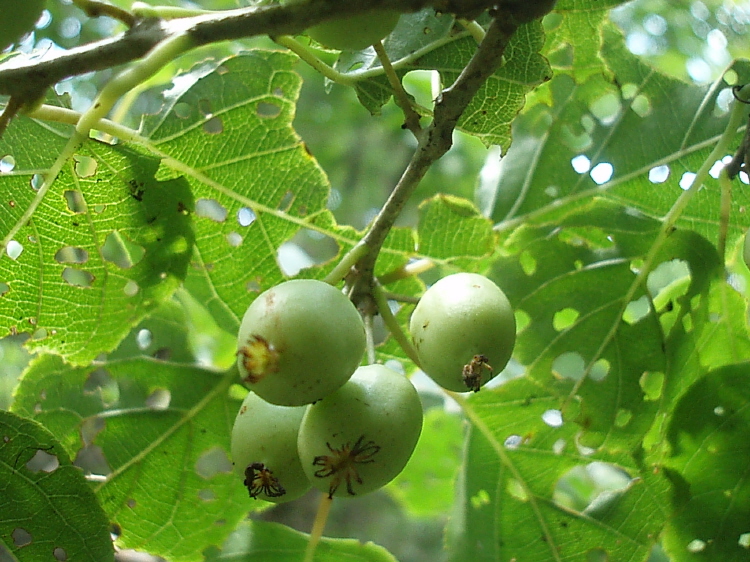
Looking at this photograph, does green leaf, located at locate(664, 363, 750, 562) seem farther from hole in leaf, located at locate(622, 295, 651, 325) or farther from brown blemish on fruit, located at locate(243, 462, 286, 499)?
brown blemish on fruit, located at locate(243, 462, 286, 499)

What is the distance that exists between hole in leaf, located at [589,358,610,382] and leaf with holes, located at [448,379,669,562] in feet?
0.41

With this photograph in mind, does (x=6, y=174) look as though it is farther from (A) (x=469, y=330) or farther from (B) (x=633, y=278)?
(B) (x=633, y=278)

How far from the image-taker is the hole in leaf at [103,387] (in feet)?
6.18

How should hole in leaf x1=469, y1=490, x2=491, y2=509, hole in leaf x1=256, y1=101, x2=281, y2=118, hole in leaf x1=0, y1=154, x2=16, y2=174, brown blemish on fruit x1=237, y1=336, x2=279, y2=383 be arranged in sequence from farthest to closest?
1. hole in leaf x1=469, y1=490, x2=491, y2=509
2. hole in leaf x1=256, y1=101, x2=281, y2=118
3. hole in leaf x1=0, y1=154, x2=16, y2=174
4. brown blemish on fruit x1=237, y1=336, x2=279, y2=383

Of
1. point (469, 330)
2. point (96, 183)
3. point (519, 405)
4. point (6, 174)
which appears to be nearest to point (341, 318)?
point (469, 330)

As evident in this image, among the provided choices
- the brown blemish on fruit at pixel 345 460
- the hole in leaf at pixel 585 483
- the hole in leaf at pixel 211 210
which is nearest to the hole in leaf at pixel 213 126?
the hole in leaf at pixel 211 210

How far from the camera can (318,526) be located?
1735 mm

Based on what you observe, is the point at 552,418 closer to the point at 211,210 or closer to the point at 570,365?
the point at 570,365

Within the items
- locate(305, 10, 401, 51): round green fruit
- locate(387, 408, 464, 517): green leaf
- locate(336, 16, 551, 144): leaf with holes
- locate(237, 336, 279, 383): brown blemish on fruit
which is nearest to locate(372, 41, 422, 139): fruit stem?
locate(336, 16, 551, 144): leaf with holes

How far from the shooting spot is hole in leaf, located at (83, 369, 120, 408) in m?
1.88

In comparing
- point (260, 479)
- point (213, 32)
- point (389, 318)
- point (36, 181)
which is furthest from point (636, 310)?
point (36, 181)

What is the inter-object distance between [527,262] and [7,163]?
1259mm

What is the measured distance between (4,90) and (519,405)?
1.41 meters

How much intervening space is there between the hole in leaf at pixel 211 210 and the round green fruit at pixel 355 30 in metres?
0.65
